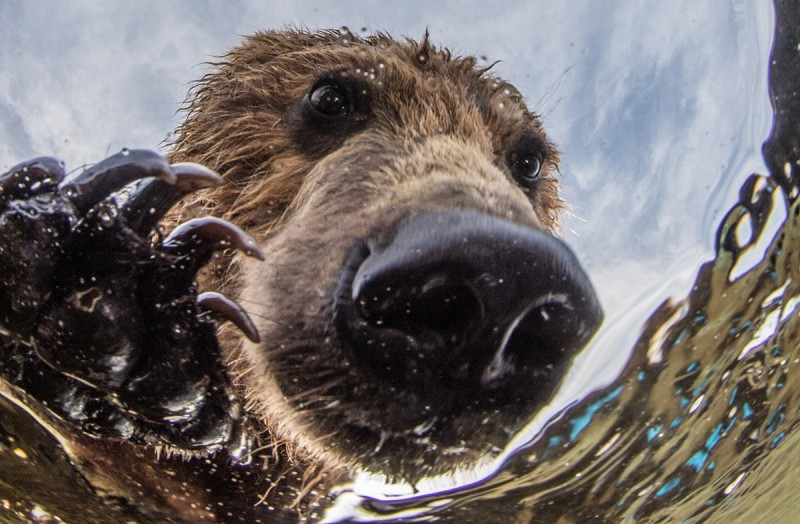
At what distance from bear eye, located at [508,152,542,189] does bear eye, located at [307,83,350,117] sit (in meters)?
1.05

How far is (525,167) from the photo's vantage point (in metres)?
4.00

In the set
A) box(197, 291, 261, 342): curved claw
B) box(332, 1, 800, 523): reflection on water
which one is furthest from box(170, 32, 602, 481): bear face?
box(332, 1, 800, 523): reflection on water

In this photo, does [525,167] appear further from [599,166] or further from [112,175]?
[112,175]

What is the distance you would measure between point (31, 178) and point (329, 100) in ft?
6.38

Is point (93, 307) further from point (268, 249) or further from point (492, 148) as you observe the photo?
point (492, 148)

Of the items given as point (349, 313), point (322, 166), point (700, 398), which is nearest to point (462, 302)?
point (349, 313)

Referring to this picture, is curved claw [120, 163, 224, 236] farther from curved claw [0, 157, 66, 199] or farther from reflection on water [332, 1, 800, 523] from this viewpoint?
reflection on water [332, 1, 800, 523]

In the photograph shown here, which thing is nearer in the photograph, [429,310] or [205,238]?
[429,310]

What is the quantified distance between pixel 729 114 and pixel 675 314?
1.45 metres

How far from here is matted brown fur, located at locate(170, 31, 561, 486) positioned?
2203 millimetres

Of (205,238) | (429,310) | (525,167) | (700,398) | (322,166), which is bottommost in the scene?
(429,310)

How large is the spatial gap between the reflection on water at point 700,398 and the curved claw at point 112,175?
11.5 feet

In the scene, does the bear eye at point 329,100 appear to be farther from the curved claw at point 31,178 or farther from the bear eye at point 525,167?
the curved claw at point 31,178

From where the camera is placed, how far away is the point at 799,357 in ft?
20.5
